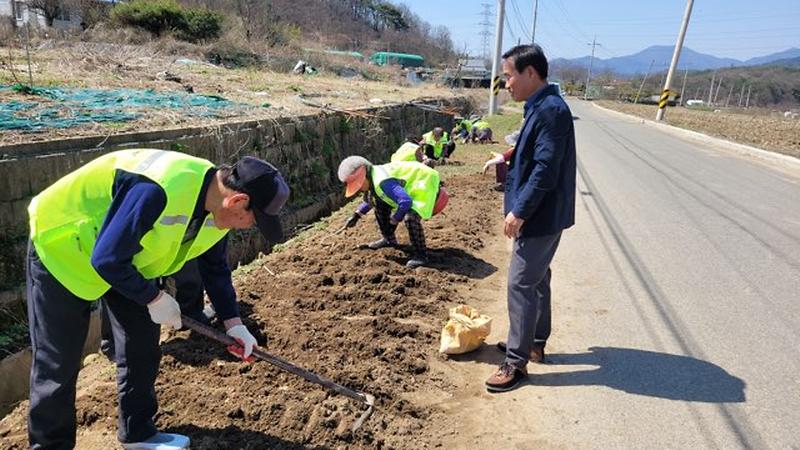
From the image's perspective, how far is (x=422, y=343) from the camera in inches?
153

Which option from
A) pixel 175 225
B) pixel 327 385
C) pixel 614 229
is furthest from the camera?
pixel 614 229

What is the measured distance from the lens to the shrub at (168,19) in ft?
73.7

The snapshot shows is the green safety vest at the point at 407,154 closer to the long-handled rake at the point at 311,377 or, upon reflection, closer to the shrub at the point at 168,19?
the long-handled rake at the point at 311,377

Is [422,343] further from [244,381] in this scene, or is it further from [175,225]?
[175,225]

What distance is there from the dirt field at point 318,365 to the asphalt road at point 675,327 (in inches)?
32.4

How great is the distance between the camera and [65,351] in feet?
7.68

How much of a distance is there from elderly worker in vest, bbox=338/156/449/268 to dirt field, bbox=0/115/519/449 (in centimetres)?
37

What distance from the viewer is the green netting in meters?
5.76

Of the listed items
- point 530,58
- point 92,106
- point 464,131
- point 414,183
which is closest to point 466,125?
point 464,131

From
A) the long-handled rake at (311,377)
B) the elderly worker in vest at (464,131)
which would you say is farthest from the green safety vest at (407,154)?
the elderly worker in vest at (464,131)

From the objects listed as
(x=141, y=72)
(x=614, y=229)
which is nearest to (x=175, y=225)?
(x=614, y=229)

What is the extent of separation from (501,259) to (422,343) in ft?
7.03

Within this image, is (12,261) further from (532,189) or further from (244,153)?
(532,189)

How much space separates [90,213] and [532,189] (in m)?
2.16
